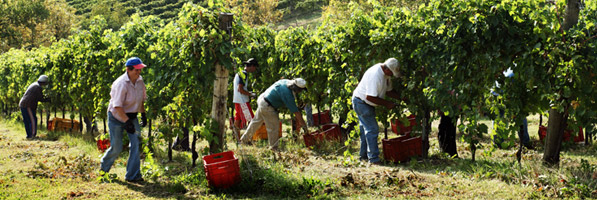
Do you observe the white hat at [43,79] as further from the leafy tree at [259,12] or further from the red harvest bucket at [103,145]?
the leafy tree at [259,12]

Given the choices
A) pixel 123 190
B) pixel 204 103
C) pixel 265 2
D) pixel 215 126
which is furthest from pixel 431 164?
pixel 265 2

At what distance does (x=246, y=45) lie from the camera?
240 inches

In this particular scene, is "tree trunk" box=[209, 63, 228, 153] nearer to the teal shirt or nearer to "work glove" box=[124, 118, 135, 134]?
"work glove" box=[124, 118, 135, 134]

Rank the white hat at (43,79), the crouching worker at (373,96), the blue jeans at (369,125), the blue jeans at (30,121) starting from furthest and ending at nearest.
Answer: the blue jeans at (30,121) < the white hat at (43,79) < the blue jeans at (369,125) < the crouching worker at (373,96)

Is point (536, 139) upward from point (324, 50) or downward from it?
downward

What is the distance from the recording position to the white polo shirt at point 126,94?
5531 millimetres

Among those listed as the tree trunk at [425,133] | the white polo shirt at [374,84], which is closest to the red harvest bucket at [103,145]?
the white polo shirt at [374,84]

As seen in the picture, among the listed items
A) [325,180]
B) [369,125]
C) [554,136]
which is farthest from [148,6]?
[554,136]

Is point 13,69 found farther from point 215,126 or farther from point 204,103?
point 215,126

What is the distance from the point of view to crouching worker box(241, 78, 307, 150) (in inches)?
285

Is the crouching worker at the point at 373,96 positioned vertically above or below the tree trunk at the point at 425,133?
above

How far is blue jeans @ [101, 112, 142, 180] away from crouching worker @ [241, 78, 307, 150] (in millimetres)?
2120

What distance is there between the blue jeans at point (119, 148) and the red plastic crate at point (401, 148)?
3125mm

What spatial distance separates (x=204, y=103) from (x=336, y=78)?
214 cm
